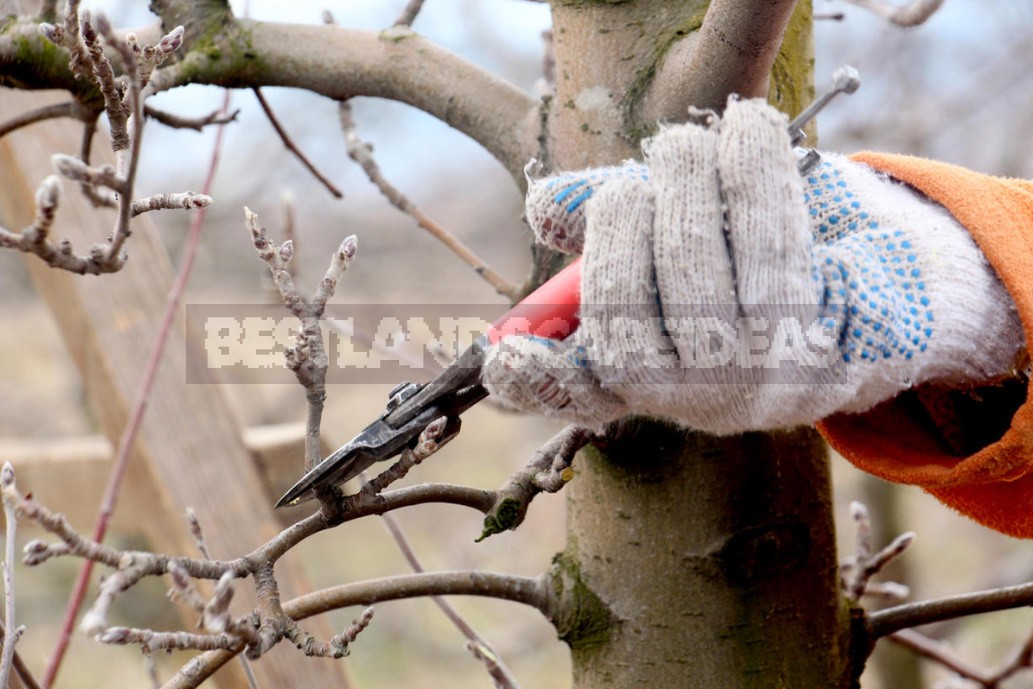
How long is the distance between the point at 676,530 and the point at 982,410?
0.26 meters

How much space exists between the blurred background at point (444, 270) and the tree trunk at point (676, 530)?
1.30 m

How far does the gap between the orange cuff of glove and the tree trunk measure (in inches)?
3.6

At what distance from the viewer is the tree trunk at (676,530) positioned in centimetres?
78

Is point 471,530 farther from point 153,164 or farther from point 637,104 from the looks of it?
point 637,104

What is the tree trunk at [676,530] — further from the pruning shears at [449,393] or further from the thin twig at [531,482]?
the pruning shears at [449,393]

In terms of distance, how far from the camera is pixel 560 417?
569mm

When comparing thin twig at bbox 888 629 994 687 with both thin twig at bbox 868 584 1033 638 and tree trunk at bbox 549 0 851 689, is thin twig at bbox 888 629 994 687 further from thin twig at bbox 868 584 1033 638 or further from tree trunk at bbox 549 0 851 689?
tree trunk at bbox 549 0 851 689

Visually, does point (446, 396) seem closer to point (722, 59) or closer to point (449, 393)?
point (449, 393)

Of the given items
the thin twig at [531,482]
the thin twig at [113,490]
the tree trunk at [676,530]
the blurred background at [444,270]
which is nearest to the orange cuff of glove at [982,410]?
the tree trunk at [676,530]

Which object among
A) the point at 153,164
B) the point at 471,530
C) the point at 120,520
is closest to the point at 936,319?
the point at 120,520

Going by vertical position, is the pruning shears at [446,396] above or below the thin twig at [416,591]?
above

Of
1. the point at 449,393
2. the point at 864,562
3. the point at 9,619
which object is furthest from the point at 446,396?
the point at 864,562

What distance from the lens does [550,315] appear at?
0.59 m

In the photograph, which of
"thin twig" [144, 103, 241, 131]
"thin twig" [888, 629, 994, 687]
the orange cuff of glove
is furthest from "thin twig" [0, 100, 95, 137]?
"thin twig" [888, 629, 994, 687]
